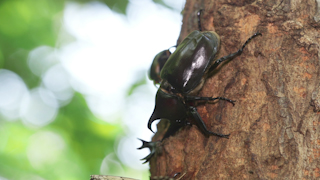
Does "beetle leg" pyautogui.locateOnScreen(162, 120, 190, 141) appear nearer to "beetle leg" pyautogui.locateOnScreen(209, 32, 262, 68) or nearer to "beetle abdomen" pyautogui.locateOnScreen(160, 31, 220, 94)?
"beetle abdomen" pyautogui.locateOnScreen(160, 31, 220, 94)

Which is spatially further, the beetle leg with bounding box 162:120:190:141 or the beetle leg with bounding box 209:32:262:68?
the beetle leg with bounding box 162:120:190:141

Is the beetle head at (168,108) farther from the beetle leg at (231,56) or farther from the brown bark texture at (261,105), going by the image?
the beetle leg at (231,56)

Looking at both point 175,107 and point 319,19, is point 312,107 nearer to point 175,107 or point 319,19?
point 319,19

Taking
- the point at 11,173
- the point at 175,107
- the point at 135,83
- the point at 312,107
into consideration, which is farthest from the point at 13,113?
the point at 312,107

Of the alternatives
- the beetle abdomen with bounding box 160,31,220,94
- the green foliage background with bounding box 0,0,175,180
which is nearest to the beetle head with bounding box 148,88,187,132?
the beetle abdomen with bounding box 160,31,220,94

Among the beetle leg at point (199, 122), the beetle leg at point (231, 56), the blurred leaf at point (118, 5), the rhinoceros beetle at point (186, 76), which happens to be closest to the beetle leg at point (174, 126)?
the rhinoceros beetle at point (186, 76)
